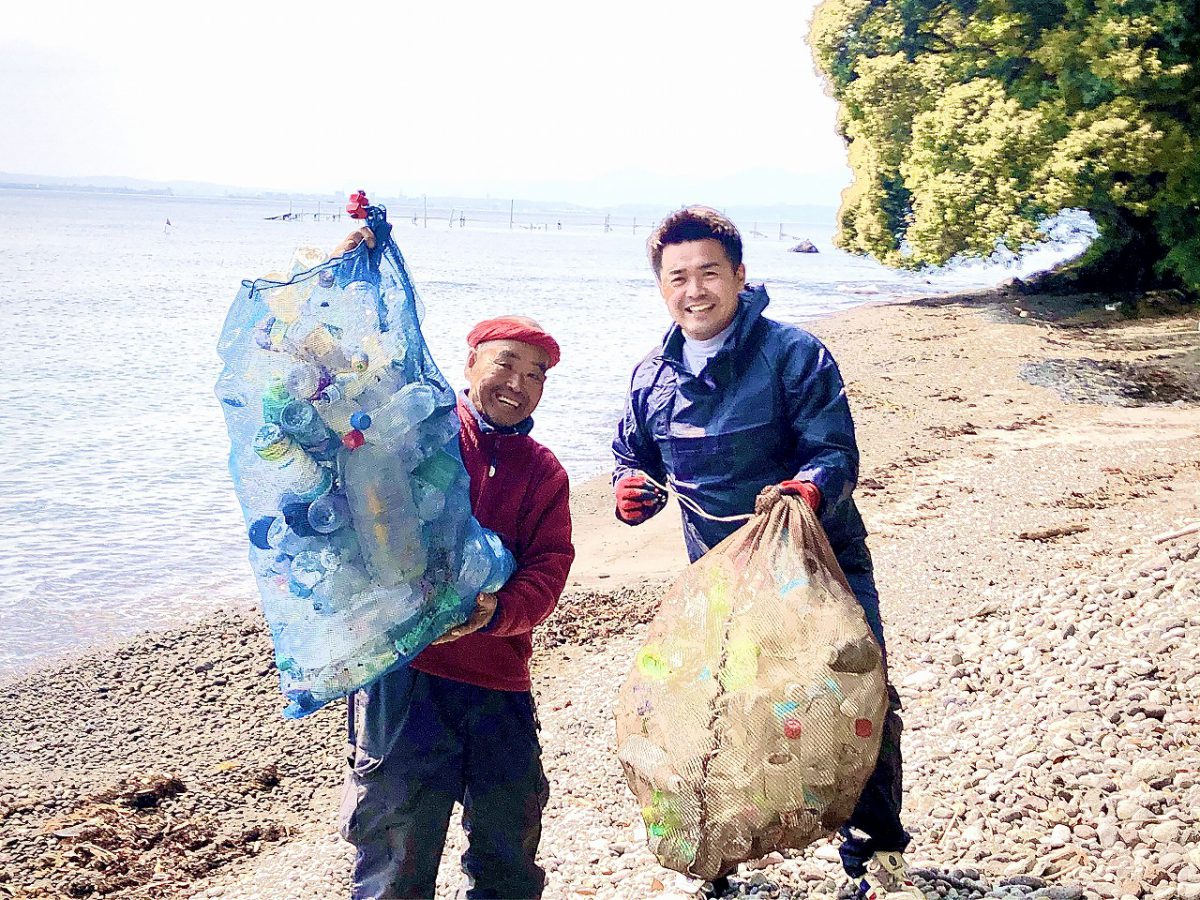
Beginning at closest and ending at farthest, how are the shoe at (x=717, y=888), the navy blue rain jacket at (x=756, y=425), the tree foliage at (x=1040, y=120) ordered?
the navy blue rain jacket at (x=756, y=425) → the shoe at (x=717, y=888) → the tree foliage at (x=1040, y=120)

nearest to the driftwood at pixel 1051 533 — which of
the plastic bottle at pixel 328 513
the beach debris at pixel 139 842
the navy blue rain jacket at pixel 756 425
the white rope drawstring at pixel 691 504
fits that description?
the navy blue rain jacket at pixel 756 425

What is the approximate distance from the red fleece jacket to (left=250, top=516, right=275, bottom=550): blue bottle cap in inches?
19.0

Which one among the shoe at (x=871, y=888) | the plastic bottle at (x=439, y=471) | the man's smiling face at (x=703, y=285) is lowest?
the shoe at (x=871, y=888)

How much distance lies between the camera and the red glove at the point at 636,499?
3.05m

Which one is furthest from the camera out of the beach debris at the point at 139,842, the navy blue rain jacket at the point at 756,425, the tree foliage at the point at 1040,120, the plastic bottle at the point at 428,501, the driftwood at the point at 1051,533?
the tree foliage at the point at 1040,120

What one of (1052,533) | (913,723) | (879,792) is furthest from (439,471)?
(1052,533)

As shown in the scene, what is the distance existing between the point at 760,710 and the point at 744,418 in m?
0.83

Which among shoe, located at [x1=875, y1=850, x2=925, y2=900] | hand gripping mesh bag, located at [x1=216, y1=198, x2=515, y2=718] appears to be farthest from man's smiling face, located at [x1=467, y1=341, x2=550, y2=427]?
shoe, located at [x1=875, y1=850, x2=925, y2=900]

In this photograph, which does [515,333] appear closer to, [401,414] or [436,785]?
[401,414]

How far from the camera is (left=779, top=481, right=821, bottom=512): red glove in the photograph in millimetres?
2760

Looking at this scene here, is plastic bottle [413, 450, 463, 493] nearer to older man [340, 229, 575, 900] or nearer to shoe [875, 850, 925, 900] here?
older man [340, 229, 575, 900]

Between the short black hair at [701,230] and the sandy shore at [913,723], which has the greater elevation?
the short black hair at [701,230]

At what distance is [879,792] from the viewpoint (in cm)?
301

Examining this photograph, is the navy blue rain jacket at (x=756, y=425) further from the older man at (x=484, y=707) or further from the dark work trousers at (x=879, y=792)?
the older man at (x=484, y=707)
